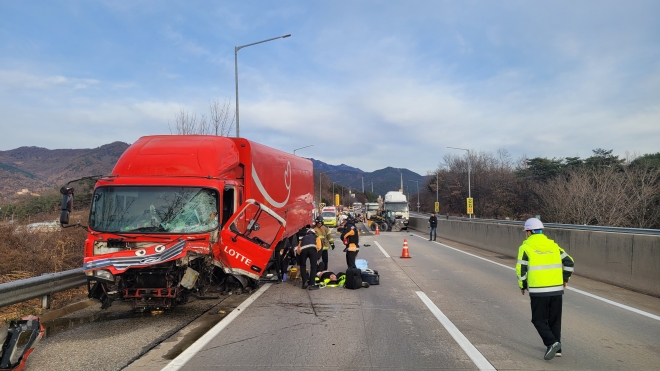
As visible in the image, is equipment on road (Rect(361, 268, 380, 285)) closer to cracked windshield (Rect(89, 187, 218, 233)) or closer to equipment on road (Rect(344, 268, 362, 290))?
equipment on road (Rect(344, 268, 362, 290))

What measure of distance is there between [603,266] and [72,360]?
38.5 feet

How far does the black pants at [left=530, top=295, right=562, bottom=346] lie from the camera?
5.48 meters

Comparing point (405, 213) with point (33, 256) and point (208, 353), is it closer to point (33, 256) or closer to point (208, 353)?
point (33, 256)

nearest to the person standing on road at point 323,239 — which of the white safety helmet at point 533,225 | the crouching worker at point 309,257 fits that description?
the crouching worker at point 309,257

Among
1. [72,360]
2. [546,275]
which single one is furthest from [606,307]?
[72,360]

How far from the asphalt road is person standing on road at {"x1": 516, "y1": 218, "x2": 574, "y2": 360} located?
13.6 inches

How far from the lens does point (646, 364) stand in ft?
17.4

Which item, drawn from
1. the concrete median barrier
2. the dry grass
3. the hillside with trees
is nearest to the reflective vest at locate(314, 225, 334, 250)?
the dry grass

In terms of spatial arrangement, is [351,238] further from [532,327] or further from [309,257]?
[532,327]

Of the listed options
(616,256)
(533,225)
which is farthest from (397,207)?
(533,225)

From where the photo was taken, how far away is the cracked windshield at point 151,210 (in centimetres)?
782

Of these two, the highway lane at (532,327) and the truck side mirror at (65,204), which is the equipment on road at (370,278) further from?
the truck side mirror at (65,204)

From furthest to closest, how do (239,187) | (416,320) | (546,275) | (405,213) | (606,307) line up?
1. (405,213)
2. (239,187)
3. (606,307)
4. (416,320)
5. (546,275)

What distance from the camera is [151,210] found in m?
7.94
